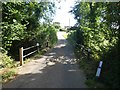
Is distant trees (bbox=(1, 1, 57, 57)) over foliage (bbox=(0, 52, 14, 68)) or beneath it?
over

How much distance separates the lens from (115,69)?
27.1 ft

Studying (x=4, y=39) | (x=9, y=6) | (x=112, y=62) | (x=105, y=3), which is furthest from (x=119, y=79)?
(x=9, y=6)

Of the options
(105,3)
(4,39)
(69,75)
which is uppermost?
(105,3)

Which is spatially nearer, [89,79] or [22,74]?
[89,79]

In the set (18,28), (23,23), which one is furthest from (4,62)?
(23,23)

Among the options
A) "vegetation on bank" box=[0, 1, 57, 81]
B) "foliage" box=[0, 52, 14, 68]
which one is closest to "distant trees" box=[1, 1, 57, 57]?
"vegetation on bank" box=[0, 1, 57, 81]

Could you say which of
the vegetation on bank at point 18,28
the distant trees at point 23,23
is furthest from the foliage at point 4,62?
the distant trees at point 23,23

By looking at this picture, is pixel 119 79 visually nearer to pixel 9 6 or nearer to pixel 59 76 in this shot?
pixel 59 76

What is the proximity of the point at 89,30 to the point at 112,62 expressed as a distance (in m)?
10.2

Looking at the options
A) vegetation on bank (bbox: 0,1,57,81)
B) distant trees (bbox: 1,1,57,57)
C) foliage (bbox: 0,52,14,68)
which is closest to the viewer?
foliage (bbox: 0,52,14,68)

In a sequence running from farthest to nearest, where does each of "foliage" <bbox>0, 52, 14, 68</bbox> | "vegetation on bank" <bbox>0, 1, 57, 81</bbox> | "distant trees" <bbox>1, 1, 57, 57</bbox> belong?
"distant trees" <bbox>1, 1, 57, 57</bbox> → "vegetation on bank" <bbox>0, 1, 57, 81</bbox> → "foliage" <bbox>0, 52, 14, 68</bbox>

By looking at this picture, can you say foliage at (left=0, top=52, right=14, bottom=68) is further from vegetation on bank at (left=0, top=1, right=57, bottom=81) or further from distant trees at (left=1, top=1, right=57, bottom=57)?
distant trees at (left=1, top=1, right=57, bottom=57)

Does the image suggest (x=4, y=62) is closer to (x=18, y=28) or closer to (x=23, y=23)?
(x=18, y=28)

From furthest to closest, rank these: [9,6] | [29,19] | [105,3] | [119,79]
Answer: [29,19]
[9,6]
[105,3]
[119,79]
